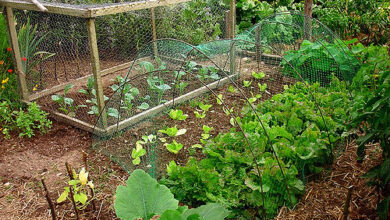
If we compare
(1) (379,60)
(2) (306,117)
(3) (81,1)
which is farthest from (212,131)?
(3) (81,1)

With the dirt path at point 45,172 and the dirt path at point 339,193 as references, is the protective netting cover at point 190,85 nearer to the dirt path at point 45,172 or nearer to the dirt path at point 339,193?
the dirt path at point 45,172

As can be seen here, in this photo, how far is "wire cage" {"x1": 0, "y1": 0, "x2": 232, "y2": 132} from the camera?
14.9 feet

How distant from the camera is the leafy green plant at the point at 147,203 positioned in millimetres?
2422

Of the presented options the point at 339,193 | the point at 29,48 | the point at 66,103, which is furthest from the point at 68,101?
the point at 339,193

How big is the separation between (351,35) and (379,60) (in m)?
2.91

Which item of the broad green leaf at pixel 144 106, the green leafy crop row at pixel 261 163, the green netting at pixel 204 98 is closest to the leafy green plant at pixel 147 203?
the green leafy crop row at pixel 261 163

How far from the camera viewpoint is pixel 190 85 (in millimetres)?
5473

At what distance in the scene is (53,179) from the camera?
12.2ft

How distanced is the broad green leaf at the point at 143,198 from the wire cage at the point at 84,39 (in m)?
1.94

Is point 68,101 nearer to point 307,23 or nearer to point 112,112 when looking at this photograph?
point 112,112

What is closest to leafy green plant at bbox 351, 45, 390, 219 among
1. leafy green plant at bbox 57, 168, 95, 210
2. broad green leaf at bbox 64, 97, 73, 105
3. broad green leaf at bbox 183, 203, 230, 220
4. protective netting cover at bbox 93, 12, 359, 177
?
broad green leaf at bbox 183, 203, 230, 220

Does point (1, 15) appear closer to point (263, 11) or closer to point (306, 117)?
point (306, 117)

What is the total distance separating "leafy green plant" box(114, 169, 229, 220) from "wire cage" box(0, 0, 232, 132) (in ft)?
6.40

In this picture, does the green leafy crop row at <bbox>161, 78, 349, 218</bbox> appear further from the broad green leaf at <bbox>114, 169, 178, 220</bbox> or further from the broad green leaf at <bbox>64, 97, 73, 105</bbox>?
the broad green leaf at <bbox>64, 97, 73, 105</bbox>
